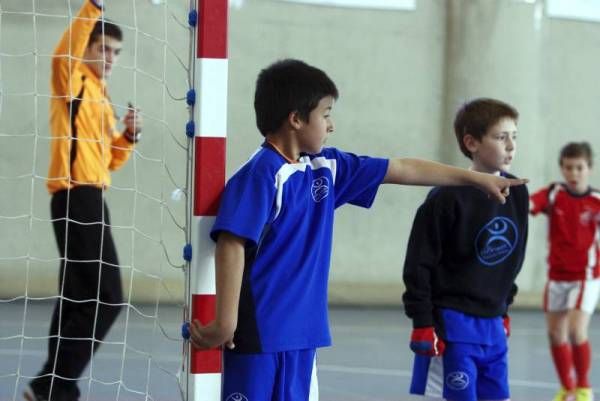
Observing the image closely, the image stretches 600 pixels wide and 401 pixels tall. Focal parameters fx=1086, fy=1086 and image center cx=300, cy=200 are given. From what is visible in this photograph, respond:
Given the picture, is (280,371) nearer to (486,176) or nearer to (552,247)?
(486,176)

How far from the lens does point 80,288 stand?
151 inches

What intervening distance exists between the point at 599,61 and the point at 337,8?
2229 millimetres

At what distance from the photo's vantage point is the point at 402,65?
28.2ft

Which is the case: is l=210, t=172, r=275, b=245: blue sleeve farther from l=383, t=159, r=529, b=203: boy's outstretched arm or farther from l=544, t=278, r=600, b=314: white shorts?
l=544, t=278, r=600, b=314: white shorts

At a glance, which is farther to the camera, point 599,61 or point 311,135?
point 599,61

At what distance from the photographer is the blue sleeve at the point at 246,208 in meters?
2.33

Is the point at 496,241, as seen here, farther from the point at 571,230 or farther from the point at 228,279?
the point at 571,230

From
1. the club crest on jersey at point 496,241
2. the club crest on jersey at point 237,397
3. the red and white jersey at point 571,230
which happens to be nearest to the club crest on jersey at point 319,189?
the club crest on jersey at point 237,397

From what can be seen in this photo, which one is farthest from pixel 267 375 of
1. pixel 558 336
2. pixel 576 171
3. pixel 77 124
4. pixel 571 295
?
pixel 576 171

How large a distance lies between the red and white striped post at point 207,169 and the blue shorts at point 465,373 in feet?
3.06

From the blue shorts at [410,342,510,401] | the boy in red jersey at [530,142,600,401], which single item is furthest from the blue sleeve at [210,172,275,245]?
the boy in red jersey at [530,142,600,401]

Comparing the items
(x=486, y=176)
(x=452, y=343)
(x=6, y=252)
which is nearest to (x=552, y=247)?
(x=452, y=343)

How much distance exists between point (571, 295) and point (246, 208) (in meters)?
3.29

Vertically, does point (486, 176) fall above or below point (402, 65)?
below
